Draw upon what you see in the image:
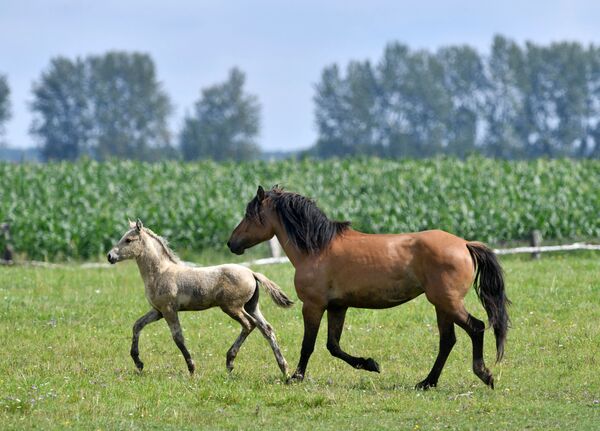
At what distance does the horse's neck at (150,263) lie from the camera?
1169 centimetres

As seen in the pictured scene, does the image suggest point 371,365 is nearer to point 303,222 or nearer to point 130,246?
point 303,222

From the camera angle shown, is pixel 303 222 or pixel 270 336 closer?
pixel 303 222

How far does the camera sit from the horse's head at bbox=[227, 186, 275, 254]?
11609 mm

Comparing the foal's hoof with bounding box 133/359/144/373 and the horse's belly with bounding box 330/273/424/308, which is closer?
the horse's belly with bounding box 330/273/424/308

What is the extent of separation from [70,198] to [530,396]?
21.4 m

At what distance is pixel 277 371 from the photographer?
12070 millimetres

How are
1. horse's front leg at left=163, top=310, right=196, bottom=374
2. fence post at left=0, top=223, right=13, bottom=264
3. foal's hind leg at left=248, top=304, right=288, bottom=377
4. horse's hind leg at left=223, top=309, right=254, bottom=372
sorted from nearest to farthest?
foal's hind leg at left=248, top=304, right=288, bottom=377, horse's front leg at left=163, top=310, right=196, bottom=374, horse's hind leg at left=223, top=309, right=254, bottom=372, fence post at left=0, top=223, right=13, bottom=264

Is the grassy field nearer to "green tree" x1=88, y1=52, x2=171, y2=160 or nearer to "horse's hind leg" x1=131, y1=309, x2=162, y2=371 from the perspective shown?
"horse's hind leg" x1=131, y1=309, x2=162, y2=371

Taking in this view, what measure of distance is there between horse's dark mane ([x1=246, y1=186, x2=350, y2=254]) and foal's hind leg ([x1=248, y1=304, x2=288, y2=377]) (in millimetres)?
1117

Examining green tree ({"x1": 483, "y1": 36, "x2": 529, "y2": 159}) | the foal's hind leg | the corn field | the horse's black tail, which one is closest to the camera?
the horse's black tail

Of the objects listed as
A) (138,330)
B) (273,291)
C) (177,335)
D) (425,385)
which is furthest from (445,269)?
(138,330)

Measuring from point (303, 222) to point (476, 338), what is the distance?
2.28 metres

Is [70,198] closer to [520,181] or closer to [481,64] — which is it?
[520,181]

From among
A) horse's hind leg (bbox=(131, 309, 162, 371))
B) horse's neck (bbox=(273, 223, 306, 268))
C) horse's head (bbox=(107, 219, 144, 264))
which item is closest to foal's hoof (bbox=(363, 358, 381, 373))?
horse's neck (bbox=(273, 223, 306, 268))
